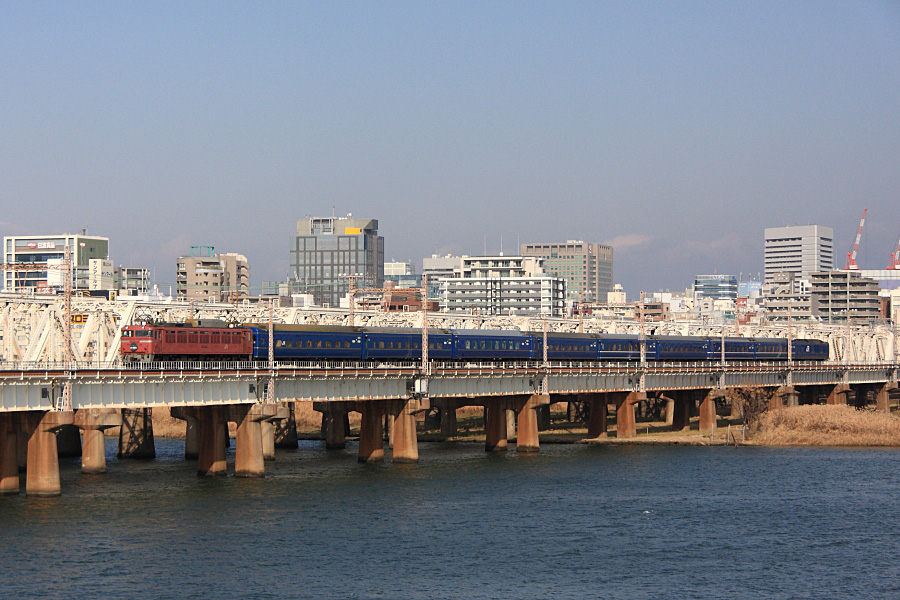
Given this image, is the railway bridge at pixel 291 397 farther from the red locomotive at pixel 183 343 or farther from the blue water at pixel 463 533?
the blue water at pixel 463 533

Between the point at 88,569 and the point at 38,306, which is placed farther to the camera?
the point at 38,306

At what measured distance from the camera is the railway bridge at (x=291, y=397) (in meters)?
79.9

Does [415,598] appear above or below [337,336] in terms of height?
below

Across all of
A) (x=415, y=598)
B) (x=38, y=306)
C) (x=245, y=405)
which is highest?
(x=38, y=306)

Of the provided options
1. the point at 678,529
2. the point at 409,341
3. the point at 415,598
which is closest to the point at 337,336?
the point at 409,341

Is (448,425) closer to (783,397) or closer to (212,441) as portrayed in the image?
(783,397)

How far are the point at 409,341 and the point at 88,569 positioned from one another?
57.2 metres

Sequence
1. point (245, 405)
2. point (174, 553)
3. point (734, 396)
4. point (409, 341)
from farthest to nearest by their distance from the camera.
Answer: point (734, 396), point (409, 341), point (245, 405), point (174, 553)

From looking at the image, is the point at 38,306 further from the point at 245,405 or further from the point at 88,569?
the point at 88,569

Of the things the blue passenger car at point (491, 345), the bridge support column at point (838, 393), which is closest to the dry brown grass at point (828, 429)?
the blue passenger car at point (491, 345)

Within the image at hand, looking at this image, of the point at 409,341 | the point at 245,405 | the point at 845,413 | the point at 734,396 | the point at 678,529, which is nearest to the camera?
the point at 678,529

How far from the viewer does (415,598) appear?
187 feet

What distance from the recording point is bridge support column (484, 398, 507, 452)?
117500 mm

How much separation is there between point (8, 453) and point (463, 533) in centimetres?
3186
